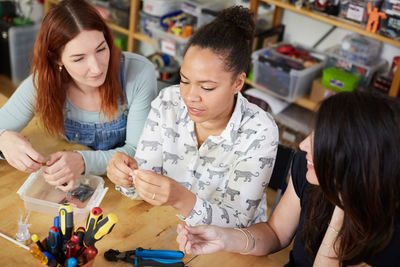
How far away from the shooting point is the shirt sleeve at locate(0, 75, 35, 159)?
5.05 ft

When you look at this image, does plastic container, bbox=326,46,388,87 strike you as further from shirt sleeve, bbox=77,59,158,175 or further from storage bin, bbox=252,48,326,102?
shirt sleeve, bbox=77,59,158,175

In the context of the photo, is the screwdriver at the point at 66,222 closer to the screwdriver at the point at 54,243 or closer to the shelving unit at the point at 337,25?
the screwdriver at the point at 54,243

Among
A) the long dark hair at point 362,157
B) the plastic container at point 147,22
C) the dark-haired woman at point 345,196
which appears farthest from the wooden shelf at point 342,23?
the long dark hair at point 362,157

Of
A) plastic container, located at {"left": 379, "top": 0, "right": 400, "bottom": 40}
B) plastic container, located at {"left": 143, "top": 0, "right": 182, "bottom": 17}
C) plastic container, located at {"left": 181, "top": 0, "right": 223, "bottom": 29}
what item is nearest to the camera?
plastic container, located at {"left": 379, "top": 0, "right": 400, "bottom": 40}

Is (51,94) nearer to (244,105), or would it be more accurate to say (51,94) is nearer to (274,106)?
(244,105)

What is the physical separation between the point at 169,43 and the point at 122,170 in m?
1.84

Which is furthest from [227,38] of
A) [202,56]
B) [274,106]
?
[274,106]

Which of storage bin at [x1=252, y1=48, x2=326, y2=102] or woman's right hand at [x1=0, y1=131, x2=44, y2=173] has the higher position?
woman's right hand at [x1=0, y1=131, x2=44, y2=173]

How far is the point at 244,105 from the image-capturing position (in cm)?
144

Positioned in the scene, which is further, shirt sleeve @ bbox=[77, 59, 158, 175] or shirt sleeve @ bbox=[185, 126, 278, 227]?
shirt sleeve @ bbox=[77, 59, 158, 175]

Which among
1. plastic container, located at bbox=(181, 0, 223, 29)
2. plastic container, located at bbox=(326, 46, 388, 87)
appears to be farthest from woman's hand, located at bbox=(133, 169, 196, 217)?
plastic container, located at bbox=(181, 0, 223, 29)

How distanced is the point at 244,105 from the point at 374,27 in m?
1.15

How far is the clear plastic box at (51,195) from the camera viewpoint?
1.23m

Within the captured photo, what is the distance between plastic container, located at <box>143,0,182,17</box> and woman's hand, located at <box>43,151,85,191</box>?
1.80 metres
